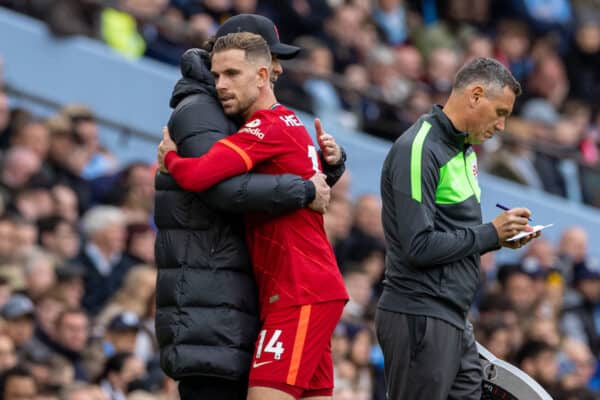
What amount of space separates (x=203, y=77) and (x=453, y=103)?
3.57ft

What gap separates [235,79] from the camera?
639 cm

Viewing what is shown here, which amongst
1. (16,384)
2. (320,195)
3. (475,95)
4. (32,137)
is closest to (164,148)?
(320,195)

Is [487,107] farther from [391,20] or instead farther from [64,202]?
[391,20]

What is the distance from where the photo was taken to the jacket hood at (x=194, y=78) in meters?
6.52

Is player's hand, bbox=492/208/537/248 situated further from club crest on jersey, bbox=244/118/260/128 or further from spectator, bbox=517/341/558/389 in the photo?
spectator, bbox=517/341/558/389

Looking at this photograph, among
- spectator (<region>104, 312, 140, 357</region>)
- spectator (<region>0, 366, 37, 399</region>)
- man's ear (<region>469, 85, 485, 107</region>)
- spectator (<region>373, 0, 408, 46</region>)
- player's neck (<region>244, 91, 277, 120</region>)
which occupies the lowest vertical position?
spectator (<region>0, 366, 37, 399</region>)

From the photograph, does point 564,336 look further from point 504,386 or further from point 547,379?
point 504,386

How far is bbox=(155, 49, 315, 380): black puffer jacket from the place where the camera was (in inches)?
247

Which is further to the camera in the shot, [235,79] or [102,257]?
[102,257]

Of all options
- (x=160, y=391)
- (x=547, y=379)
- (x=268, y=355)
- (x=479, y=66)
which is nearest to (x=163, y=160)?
(x=268, y=355)

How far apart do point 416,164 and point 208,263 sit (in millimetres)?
972

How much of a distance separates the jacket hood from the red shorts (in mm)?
996

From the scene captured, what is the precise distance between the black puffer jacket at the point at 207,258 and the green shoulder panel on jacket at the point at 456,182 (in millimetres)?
615

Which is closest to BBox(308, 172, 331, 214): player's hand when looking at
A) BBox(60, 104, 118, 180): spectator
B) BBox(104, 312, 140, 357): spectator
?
BBox(104, 312, 140, 357): spectator
